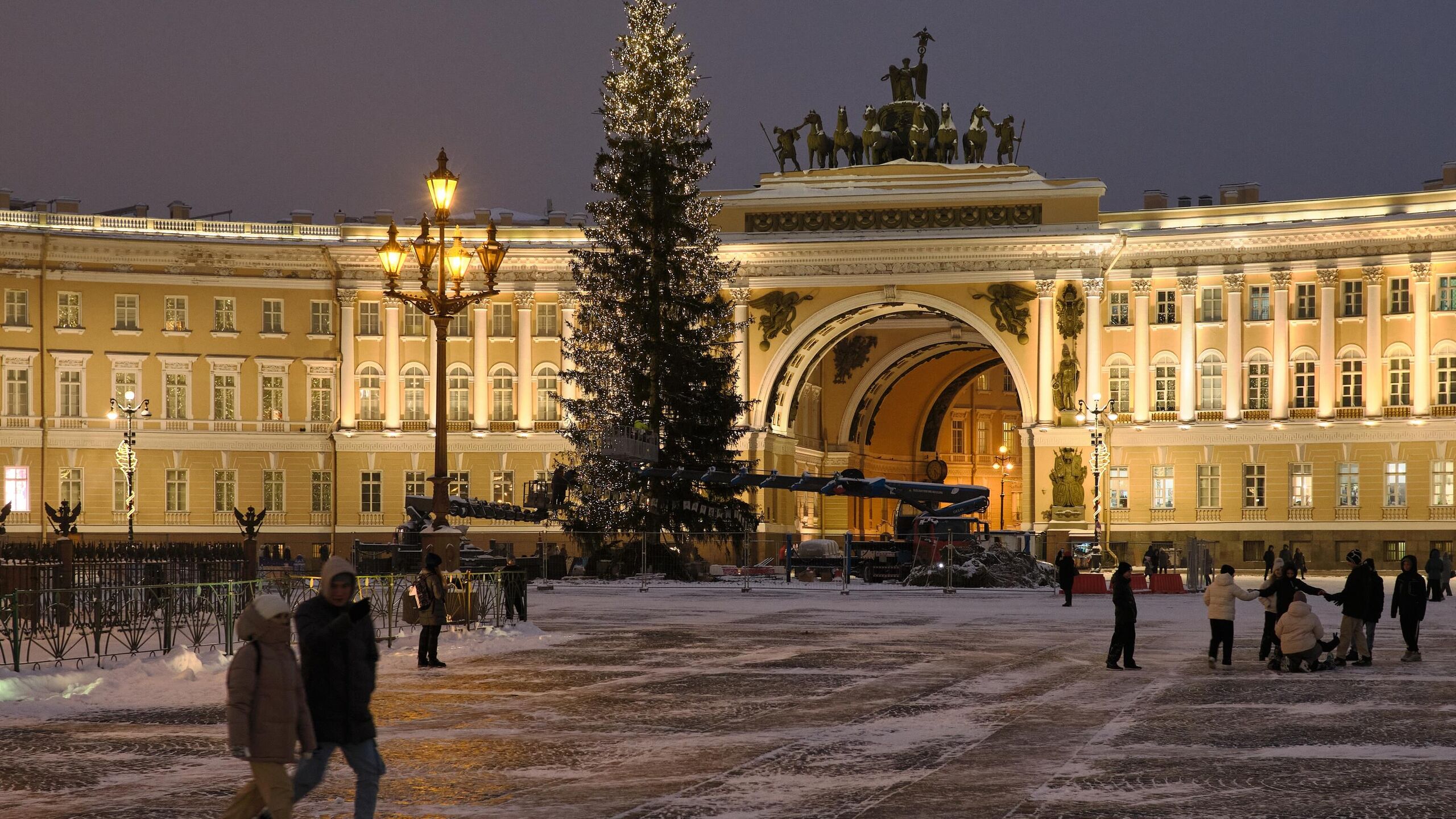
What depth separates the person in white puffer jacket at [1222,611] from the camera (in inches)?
898

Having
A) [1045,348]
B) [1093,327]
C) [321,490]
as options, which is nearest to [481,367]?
[321,490]

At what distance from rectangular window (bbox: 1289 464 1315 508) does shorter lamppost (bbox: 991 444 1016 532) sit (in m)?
23.5

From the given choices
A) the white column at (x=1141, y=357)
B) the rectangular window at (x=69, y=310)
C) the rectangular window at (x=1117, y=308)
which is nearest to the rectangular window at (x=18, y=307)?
the rectangular window at (x=69, y=310)

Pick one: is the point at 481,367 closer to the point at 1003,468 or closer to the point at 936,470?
the point at 936,470

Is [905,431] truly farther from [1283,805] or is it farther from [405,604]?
[1283,805]

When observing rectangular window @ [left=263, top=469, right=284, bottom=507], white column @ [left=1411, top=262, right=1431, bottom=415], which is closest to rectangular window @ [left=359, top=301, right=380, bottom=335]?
rectangular window @ [left=263, top=469, right=284, bottom=507]

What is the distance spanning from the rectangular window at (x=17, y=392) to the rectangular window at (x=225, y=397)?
6.44 metres

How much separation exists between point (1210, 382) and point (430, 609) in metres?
48.0

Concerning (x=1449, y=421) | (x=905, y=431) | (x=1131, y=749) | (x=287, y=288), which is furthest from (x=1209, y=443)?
(x=1131, y=749)

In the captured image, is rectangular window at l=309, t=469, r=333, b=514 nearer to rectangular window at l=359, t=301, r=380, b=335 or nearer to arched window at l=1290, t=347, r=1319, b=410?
rectangular window at l=359, t=301, r=380, b=335

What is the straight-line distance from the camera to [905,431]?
278 feet

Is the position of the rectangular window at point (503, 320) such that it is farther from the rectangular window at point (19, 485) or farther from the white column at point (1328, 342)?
the white column at point (1328, 342)

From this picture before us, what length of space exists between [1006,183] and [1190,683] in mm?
47111

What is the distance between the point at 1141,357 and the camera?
6619 cm
